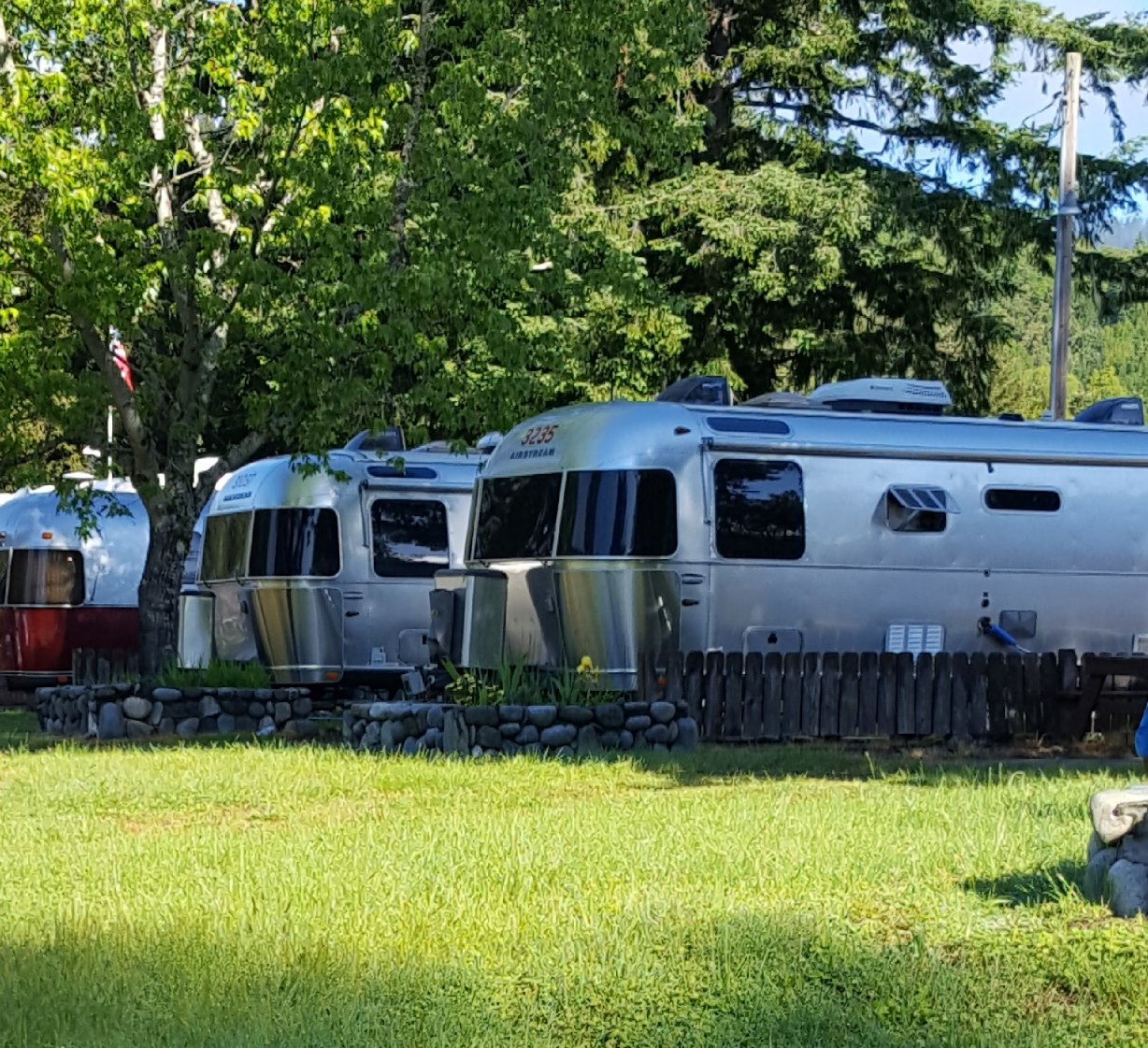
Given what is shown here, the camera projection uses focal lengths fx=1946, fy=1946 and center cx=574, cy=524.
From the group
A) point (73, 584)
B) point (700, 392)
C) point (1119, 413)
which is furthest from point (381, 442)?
point (1119, 413)

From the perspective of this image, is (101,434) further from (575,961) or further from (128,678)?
(575,961)

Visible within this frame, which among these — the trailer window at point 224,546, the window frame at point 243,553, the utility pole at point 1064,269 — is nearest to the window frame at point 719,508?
the window frame at point 243,553

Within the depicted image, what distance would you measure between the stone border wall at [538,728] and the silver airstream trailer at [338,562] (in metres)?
5.10

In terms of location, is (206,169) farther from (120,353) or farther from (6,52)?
(120,353)

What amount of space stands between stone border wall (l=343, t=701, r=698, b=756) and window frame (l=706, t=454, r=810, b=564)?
6.71ft

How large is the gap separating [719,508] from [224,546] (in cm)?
690

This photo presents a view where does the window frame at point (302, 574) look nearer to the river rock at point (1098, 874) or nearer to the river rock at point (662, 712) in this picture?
the river rock at point (662, 712)

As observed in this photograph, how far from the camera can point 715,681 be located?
15.5m

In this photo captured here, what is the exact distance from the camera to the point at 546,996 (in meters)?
6.05

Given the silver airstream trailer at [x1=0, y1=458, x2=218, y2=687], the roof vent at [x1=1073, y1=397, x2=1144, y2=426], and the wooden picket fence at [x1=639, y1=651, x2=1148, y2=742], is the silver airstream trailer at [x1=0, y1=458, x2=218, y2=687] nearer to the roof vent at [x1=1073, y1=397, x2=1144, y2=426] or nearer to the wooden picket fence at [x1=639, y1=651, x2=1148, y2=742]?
the wooden picket fence at [x1=639, y1=651, x2=1148, y2=742]

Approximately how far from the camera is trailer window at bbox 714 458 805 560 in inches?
653

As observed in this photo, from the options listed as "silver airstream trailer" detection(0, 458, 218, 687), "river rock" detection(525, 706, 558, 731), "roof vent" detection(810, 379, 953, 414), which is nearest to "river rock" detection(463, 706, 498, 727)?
"river rock" detection(525, 706, 558, 731)

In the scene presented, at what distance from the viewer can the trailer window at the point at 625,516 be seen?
16.1m

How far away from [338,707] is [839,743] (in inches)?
248
